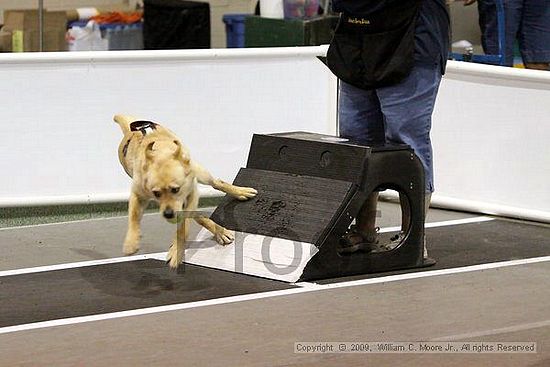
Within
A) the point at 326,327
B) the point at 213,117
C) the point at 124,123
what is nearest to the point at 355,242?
the point at 326,327

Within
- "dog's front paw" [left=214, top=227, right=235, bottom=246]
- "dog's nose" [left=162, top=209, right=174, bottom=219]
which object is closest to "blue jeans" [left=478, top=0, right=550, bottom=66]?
"dog's front paw" [left=214, top=227, right=235, bottom=246]

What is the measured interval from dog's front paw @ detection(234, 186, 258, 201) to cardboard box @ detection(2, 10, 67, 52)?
17.4 feet

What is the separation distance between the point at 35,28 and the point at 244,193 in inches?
216

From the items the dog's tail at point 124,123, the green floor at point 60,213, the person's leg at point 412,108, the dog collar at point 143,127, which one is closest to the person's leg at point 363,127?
the person's leg at point 412,108

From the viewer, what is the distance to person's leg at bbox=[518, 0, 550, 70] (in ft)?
29.2

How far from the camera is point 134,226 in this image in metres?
5.46

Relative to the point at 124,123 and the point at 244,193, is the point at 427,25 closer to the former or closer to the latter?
the point at 244,193

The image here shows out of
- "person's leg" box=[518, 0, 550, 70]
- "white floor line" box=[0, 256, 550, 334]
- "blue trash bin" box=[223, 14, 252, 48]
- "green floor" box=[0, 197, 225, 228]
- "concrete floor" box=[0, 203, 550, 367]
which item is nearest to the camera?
"concrete floor" box=[0, 203, 550, 367]

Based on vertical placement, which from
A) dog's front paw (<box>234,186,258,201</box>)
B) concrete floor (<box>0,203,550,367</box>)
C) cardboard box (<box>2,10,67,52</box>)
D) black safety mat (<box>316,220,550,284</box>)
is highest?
cardboard box (<box>2,10,67,52</box>)

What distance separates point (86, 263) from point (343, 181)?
134 centimetres

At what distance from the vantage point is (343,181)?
18.2 ft

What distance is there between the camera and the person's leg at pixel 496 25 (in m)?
8.92

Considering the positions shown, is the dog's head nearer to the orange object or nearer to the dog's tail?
the dog's tail

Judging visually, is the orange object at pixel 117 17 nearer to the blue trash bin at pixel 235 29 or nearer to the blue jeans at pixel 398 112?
the blue trash bin at pixel 235 29
